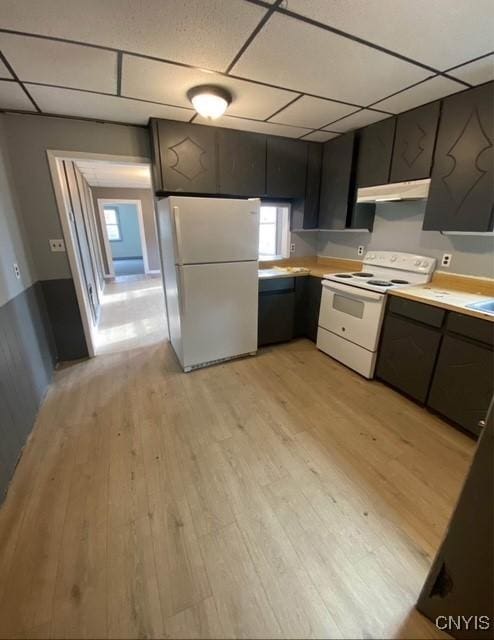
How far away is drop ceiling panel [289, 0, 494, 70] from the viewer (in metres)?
1.15

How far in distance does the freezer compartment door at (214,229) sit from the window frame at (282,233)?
2.90 ft

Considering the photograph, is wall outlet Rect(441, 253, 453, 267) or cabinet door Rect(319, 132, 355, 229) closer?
wall outlet Rect(441, 253, 453, 267)

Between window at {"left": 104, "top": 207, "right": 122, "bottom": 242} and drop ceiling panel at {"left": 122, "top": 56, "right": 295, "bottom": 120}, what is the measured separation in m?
9.37

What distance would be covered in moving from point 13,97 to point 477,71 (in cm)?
308

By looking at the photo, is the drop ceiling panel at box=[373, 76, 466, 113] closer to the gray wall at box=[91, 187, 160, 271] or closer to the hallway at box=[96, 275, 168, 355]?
the hallway at box=[96, 275, 168, 355]

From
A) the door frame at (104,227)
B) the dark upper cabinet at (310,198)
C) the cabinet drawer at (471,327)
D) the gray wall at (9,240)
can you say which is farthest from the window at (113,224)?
the cabinet drawer at (471,327)

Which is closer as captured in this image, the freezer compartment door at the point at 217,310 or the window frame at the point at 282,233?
the freezer compartment door at the point at 217,310

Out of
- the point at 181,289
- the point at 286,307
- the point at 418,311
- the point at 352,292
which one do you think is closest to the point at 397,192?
the point at 352,292

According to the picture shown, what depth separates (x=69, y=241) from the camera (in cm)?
262

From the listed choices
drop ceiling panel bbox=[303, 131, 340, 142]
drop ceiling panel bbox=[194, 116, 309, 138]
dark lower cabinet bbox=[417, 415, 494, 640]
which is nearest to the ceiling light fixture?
drop ceiling panel bbox=[194, 116, 309, 138]

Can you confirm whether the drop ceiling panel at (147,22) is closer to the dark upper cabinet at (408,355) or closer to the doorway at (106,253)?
the doorway at (106,253)

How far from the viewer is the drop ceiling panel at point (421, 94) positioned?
1.79 metres

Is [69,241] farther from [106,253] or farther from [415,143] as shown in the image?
[106,253]

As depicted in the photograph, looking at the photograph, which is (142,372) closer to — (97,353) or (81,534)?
(97,353)
